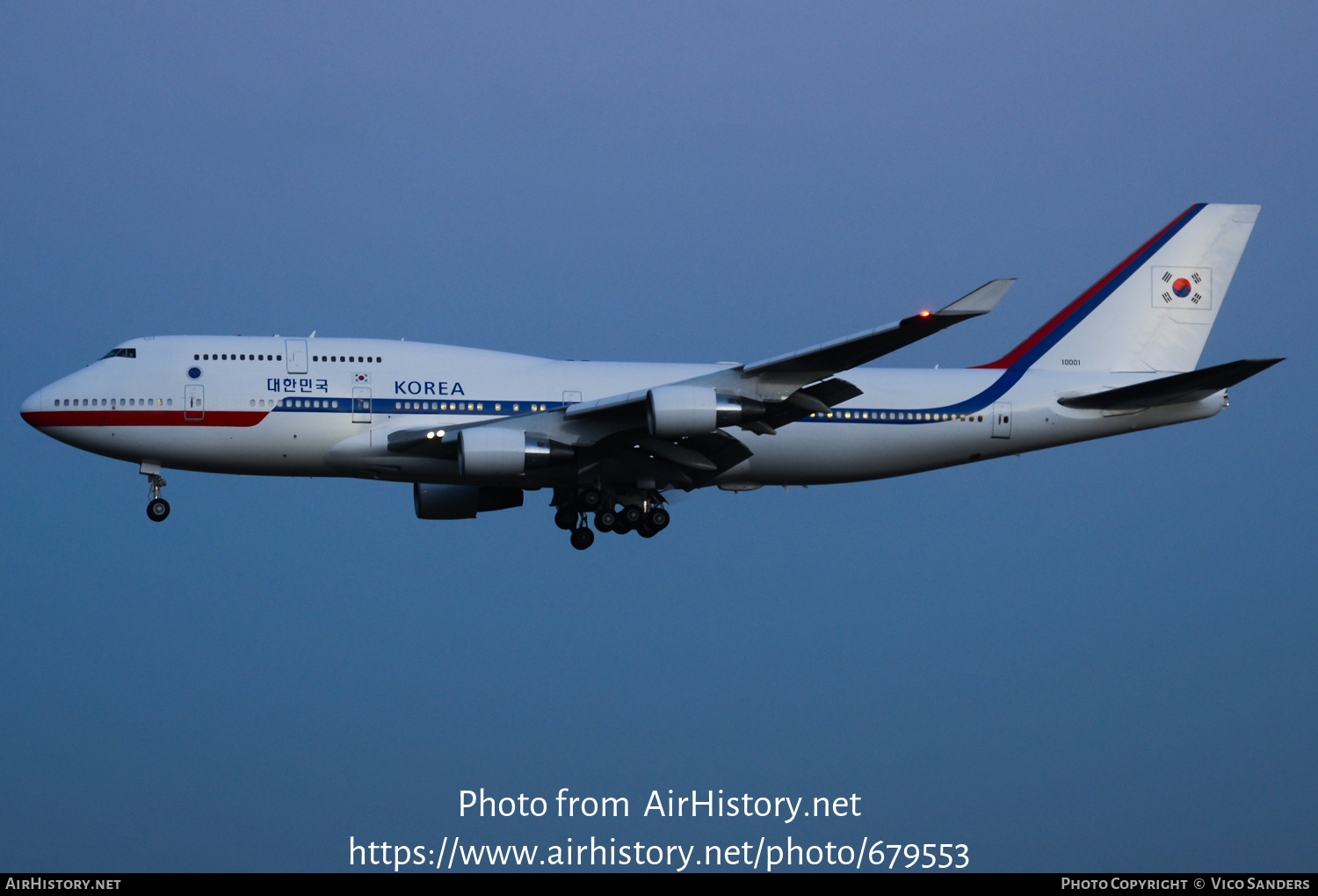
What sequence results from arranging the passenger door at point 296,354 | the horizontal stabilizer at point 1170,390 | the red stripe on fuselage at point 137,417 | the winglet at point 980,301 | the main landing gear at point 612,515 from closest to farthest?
the winglet at point 980,301
the red stripe on fuselage at point 137,417
the horizontal stabilizer at point 1170,390
the passenger door at point 296,354
the main landing gear at point 612,515

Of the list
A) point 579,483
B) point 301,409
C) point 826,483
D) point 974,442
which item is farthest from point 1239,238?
point 301,409

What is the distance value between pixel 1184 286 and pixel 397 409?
2250 cm

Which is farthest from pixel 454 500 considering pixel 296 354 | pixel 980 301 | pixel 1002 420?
pixel 980 301

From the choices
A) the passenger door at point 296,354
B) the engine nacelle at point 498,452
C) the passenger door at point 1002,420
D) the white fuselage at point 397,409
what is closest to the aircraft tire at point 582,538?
the white fuselage at point 397,409

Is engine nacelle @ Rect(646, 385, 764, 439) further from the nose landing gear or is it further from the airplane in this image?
the nose landing gear

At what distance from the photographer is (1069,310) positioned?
41.8 meters

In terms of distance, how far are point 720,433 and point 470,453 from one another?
243 inches

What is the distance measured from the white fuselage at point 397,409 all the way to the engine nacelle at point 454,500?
14.3 feet

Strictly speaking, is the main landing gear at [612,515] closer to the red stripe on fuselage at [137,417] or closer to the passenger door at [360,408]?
the passenger door at [360,408]

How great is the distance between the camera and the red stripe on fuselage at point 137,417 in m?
35.0

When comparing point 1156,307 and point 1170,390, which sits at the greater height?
point 1156,307

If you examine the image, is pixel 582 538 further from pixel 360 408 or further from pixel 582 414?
pixel 360 408

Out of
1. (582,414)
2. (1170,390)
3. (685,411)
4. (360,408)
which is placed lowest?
(685,411)

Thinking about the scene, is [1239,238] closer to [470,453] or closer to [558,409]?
[558,409]
